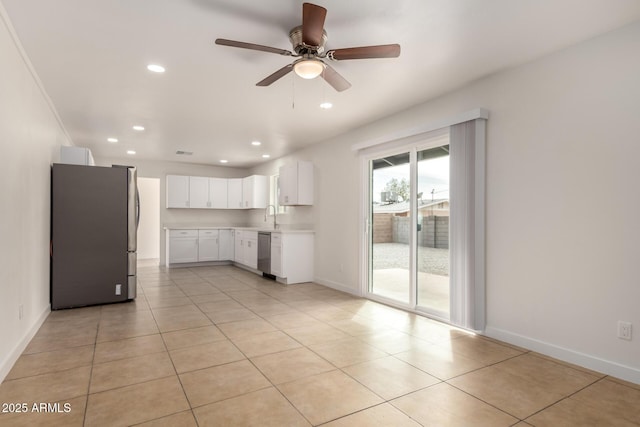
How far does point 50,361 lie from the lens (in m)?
2.73

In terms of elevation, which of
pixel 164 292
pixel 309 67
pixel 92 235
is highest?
pixel 309 67

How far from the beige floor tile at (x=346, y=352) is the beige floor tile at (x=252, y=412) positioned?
704 millimetres

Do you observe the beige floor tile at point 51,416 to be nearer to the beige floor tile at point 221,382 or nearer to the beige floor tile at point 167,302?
the beige floor tile at point 221,382

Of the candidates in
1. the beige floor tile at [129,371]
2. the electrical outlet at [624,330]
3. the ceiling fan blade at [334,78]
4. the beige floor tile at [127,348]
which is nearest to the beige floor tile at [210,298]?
the beige floor tile at [127,348]

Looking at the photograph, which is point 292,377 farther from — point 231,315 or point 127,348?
point 231,315

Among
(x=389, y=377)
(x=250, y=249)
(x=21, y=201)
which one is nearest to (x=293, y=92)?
(x=21, y=201)

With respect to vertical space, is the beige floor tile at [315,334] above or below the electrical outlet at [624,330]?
below

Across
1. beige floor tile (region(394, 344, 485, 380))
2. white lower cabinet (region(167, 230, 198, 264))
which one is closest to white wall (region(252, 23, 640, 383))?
beige floor tile (region(394, 344, 485, 380))

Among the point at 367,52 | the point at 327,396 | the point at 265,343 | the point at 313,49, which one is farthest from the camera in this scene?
the point at 265,343

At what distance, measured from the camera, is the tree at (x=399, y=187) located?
447cm

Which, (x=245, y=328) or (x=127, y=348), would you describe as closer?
(x=127, y=348)

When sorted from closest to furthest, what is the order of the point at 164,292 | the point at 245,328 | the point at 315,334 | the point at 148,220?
the point at 315,334 → the point at 245,328 → the point at 164,292 → the point at 148,220

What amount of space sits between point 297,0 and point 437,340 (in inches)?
120

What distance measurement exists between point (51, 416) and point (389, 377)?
2116 mm
